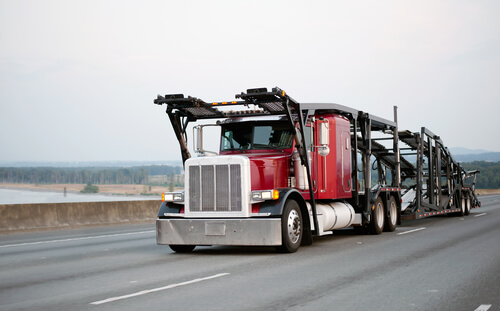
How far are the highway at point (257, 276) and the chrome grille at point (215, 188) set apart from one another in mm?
938

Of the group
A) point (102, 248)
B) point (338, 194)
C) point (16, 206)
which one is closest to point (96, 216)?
point (16, 206)

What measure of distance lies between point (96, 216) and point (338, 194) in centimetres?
1017

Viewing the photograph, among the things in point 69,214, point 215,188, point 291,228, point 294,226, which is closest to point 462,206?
point 69,214

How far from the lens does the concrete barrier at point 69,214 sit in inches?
788

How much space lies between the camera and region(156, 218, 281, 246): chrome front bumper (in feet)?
41.3

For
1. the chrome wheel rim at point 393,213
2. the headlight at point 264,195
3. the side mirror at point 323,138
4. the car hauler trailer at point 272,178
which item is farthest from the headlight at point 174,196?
the chrome wheel rim at point 393,213

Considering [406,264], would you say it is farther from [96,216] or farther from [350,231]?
[96,216]

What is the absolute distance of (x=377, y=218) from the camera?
17.9m

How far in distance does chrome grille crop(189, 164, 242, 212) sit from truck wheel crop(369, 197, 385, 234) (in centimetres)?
570

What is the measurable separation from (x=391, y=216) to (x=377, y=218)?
4.28ft

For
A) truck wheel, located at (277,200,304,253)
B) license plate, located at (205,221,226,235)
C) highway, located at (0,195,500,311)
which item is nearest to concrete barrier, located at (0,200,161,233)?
highway, located at (0,195,500,311)

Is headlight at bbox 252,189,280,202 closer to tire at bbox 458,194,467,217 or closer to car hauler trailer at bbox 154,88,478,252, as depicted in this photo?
car hauler trailer at bbox 154,88,478,252

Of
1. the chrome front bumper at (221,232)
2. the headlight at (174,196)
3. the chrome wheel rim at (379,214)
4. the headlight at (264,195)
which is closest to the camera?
the chrome front bumper at (221,232)

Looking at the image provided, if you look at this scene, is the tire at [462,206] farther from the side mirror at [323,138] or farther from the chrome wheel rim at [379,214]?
the side mirror at [323,138]
